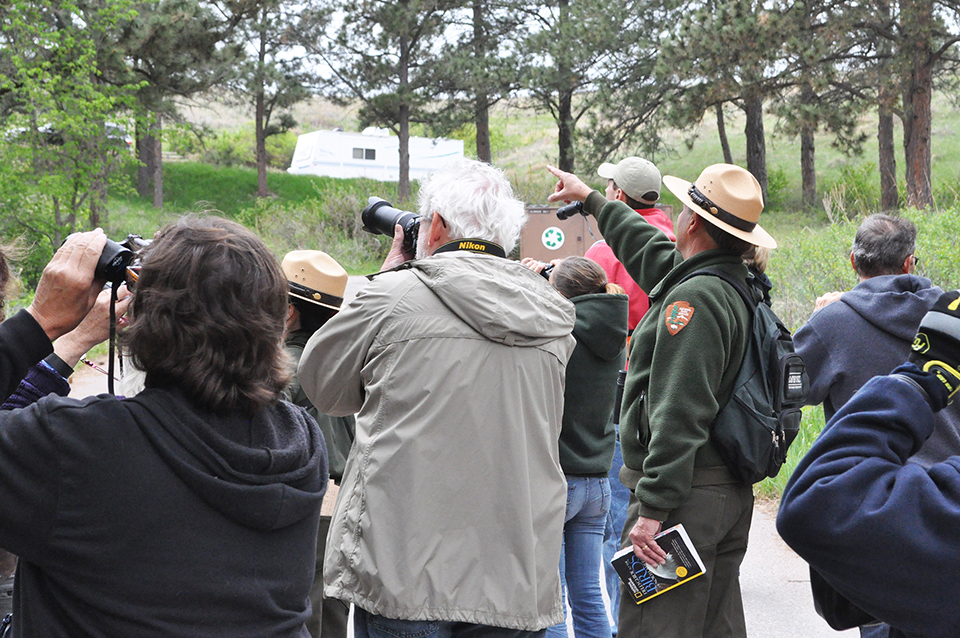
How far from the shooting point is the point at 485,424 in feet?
7.00

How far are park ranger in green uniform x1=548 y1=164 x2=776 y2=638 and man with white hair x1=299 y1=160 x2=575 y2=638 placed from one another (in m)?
0.53

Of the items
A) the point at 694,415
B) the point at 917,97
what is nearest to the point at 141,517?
the point at 694,415

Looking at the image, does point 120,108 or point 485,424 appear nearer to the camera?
point 485,424

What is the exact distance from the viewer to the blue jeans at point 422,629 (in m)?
2.06

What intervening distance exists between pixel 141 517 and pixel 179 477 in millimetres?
88

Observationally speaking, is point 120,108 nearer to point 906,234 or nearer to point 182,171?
point 906,234

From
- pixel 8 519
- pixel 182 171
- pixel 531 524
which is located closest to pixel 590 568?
pixel 531 524

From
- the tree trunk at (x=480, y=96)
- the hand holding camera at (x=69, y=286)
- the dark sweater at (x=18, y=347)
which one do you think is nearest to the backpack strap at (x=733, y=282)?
the hand holding camera at (x=69, y=286)

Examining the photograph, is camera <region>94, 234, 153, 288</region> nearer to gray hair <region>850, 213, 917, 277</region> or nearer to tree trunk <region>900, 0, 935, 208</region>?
gray hair <region>850, 213, 917, 277</region>

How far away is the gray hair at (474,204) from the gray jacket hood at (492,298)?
0.10 metres

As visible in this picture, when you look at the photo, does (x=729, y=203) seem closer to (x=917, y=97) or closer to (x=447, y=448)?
(x=447, y=448)

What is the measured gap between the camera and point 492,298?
7.11 ft

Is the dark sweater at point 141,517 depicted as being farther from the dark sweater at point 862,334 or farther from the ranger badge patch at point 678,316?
the dark sweater at point 862,334

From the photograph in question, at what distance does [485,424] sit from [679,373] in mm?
830
